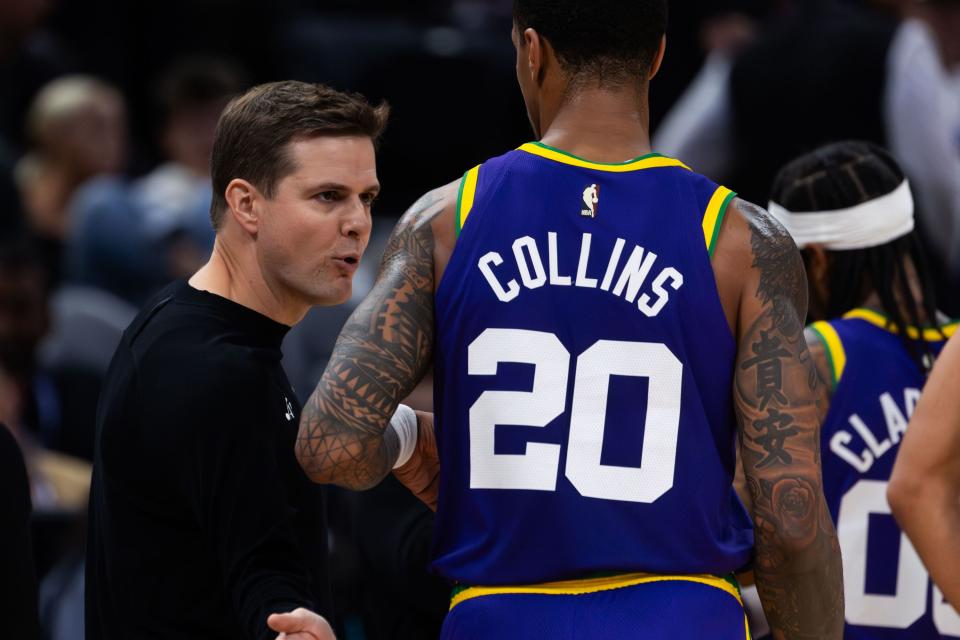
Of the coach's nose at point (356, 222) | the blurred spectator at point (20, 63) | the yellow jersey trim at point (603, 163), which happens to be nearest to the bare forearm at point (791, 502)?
the yellow jersey trim at point (603, 163)

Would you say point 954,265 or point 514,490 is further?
point 954,265

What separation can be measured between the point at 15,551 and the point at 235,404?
62cm

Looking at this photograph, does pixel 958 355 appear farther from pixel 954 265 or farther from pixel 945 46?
pixel 945 46

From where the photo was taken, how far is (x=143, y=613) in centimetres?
312

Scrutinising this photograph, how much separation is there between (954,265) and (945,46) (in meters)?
1.42

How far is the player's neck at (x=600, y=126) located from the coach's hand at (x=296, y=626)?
3.54 feet

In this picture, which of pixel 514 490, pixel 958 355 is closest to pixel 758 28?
pixel 958 355

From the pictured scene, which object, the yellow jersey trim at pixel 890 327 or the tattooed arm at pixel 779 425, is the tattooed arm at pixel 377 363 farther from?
the yellow jersey trim at pixel 890 327

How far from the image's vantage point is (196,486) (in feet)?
10.00

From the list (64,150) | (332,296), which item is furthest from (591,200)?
(64,150)

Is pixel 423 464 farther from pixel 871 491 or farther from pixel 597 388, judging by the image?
pixel 871 491

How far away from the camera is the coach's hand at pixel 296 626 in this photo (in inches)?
110

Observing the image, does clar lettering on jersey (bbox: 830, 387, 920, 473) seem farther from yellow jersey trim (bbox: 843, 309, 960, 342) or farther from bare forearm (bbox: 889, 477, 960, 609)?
bare forearm (bbox: 889, 477, 960, 609)

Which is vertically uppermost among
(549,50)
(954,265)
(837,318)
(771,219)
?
(549,50)
